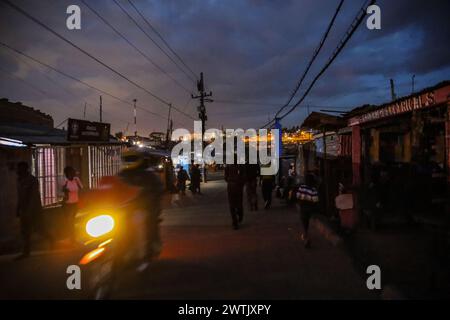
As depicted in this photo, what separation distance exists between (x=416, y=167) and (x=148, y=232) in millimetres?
6171

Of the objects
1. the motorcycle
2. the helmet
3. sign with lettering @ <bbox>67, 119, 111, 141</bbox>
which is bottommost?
the motorcycle

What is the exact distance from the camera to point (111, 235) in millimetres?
5078

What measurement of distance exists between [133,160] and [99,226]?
149 cm

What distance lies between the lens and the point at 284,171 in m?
21.6

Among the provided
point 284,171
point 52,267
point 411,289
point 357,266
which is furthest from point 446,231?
point 284,171

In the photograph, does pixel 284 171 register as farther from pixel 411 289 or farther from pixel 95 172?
pixel 411 289

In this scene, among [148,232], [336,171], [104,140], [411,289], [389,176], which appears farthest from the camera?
[104,140]

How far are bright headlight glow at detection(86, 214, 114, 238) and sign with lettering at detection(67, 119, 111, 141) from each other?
27.3 ft

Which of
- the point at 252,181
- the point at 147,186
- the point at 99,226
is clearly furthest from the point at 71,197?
the point at 252,181

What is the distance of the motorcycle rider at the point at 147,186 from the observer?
5.92 m

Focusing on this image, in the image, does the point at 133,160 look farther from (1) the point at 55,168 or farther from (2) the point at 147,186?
(1) the point at 55,168

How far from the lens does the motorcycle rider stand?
5.92m

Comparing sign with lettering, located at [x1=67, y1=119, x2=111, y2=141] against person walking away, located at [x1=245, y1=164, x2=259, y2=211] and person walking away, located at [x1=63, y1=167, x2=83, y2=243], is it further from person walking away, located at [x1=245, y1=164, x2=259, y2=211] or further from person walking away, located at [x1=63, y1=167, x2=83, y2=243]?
person walking away, located at [x1=245, y1=164, x2=259, y2=211]

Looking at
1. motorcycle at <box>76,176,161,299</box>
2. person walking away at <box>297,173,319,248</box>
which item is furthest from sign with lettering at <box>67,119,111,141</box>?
person walking away at <box>297,173,319,248</box>
